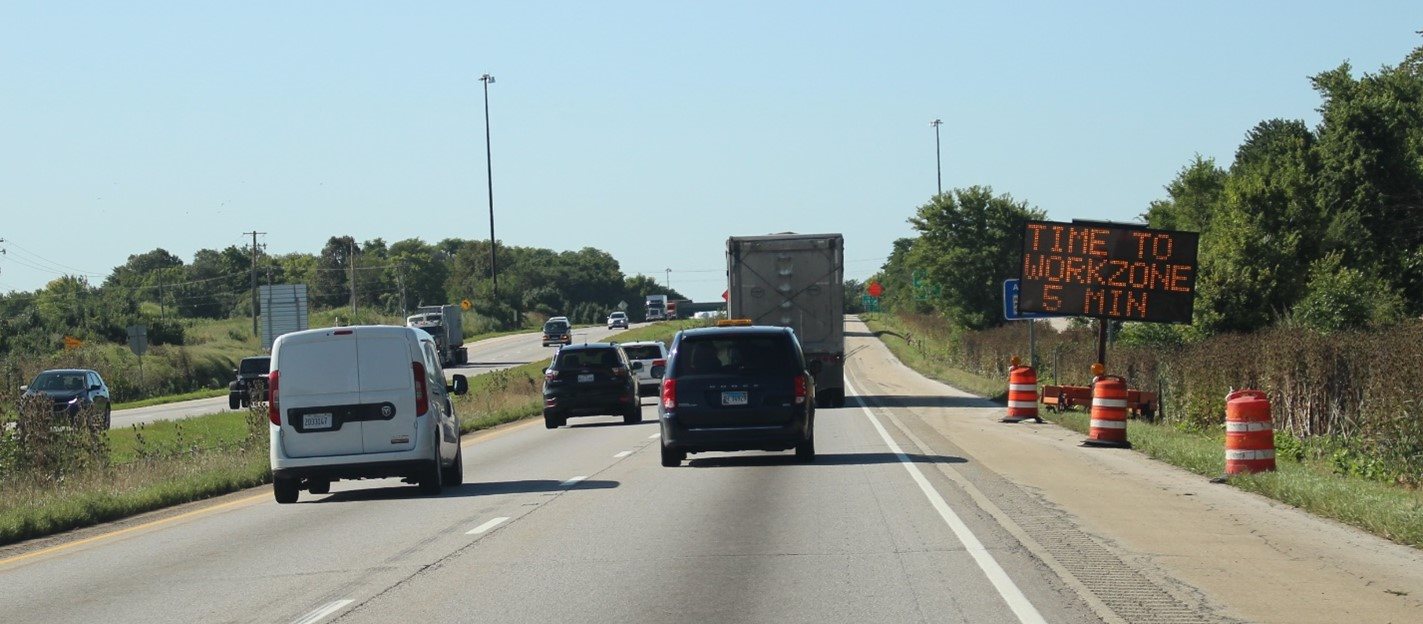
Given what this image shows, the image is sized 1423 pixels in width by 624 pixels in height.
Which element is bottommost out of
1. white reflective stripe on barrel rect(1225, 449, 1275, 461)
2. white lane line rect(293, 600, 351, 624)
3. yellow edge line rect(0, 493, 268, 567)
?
yellow edge line rect(0, 493, 268, 567)

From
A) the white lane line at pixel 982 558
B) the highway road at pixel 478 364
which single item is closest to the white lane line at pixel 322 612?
the white lane line at pixel 982 558

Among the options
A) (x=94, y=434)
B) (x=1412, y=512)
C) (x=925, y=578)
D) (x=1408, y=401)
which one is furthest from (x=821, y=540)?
(x=94, y=434)

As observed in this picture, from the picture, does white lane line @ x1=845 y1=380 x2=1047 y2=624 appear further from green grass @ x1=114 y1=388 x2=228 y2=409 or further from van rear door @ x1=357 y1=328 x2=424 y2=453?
green grass @ x1=114 y1=388 x2=228 y2=409

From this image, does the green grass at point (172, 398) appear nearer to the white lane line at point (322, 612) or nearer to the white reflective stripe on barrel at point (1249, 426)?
the white reflective stripe on barrel at point (1249, 426)

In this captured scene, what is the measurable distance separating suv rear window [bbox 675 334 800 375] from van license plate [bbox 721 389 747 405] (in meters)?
0.29

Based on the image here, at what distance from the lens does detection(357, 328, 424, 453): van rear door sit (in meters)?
18.8

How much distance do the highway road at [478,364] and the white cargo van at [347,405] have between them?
15.4 meters

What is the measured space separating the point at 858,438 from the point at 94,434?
12.3 m

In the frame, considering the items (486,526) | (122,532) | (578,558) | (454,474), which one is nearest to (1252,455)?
(486,526)

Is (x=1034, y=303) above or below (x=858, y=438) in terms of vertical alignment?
above

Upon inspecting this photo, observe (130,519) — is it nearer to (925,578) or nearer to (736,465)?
(736,465)

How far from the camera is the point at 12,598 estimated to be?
11852 millimetres

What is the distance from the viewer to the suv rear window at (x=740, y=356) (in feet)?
72.2

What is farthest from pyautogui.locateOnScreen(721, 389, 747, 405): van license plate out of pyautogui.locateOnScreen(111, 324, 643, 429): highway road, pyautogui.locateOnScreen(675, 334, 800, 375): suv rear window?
pyautogui.locateOnScreen(111, 324, 643, 429): highway road
